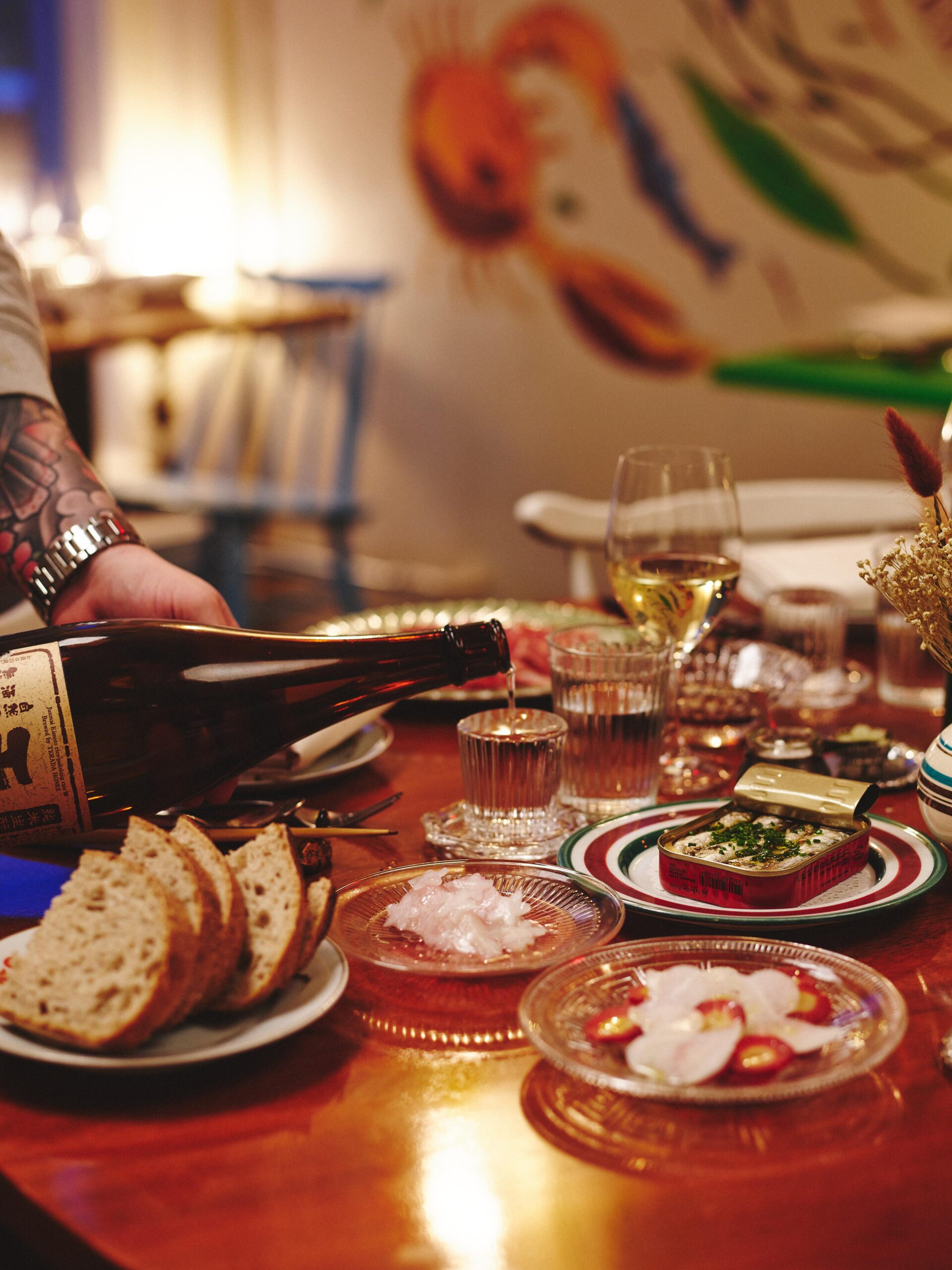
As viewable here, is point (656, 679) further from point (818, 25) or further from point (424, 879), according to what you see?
point (818, 25)

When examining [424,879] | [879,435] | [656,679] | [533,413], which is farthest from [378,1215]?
[533,413]

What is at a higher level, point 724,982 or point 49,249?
point 49,249

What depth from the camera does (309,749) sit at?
1055 mm

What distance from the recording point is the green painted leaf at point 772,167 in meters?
3.63

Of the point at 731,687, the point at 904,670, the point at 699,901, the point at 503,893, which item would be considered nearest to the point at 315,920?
the point at 503,893

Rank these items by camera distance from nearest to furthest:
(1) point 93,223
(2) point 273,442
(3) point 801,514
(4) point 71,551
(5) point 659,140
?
1. (4) point 71,551
2. (3) point 801,514
3. (5) point 659,140
4. (1) point 93,223
5. (2) point 273,442

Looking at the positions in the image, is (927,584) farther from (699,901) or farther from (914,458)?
(699,901)

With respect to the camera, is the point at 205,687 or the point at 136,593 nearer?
the point at 205,687

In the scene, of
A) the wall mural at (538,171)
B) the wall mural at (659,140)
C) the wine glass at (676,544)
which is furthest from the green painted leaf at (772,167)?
the wine glass at (676,544)

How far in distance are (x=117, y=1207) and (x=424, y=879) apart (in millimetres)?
292

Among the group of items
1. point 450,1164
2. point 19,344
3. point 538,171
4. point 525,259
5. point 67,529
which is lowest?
point 450,1164

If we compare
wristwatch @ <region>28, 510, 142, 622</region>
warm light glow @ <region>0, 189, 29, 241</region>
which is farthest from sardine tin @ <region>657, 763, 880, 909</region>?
warm light glow @ <region>0, 189, 29, 241</region>

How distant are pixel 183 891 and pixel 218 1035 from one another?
75 mm

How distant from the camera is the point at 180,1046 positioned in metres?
0.62
